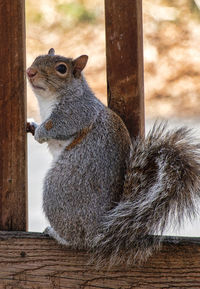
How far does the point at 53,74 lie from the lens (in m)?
2.27

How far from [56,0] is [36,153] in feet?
2.53

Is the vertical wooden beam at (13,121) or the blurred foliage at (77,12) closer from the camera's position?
the vertical wooden beam at (13,121)

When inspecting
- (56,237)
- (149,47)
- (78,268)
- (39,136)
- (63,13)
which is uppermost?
(63,13)

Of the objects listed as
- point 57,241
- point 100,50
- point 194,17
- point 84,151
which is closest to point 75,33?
point 100,50

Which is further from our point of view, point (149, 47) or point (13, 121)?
point (149, 47)

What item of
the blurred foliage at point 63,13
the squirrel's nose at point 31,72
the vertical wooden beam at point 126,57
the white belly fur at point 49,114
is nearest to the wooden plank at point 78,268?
the white belly fur at point 49,114

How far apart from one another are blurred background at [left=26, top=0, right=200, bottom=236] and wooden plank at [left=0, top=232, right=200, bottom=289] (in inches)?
19.2

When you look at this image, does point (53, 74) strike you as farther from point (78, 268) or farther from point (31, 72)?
point (78, 268)

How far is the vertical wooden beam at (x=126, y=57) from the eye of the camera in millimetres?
2094

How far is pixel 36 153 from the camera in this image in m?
2.72

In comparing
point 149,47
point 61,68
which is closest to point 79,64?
point 61,68

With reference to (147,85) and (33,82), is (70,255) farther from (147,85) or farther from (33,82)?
(147,85)

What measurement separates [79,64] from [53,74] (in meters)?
0.11

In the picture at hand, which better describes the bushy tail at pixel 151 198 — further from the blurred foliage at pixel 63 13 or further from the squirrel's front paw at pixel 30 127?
the blurred foliage at pixel 63 13
